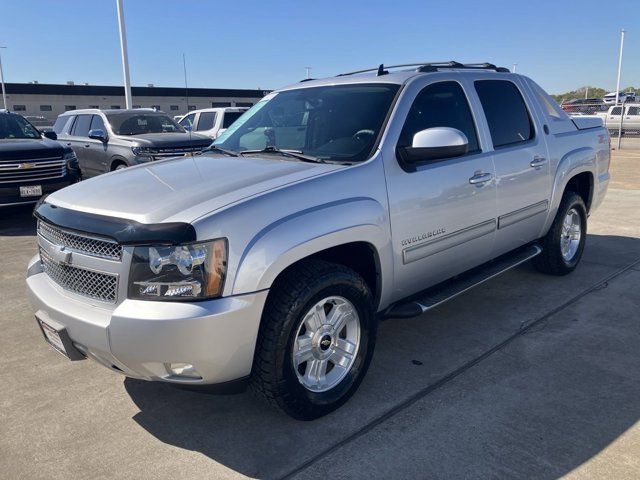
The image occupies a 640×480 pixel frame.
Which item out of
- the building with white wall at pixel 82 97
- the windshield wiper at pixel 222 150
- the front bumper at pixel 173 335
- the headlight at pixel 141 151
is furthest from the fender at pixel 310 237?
the building with white wall at pixel 82 97

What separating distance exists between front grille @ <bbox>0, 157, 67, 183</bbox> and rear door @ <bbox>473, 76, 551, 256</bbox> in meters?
6.89

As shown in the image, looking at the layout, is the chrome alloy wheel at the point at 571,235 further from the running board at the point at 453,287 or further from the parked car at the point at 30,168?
the parked car at the point at 30,168

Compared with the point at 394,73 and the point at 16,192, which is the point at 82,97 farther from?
the point at 394,73

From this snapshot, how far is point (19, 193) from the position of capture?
834cm

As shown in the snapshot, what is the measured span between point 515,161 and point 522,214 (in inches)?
18.1

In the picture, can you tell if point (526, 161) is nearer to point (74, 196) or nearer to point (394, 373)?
point (394, 373)

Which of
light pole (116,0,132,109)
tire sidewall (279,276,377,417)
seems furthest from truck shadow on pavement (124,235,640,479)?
light pole (116,0,132,109)

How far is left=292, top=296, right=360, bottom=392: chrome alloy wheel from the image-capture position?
10.1 feet

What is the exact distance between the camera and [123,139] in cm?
1020

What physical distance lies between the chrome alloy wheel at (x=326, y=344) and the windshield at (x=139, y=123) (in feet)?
28.0

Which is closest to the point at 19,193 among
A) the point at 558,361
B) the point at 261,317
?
the point at 261,317

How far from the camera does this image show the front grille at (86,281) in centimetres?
275

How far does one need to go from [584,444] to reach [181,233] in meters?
2.27

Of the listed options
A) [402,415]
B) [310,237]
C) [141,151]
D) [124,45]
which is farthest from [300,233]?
[124,45]
